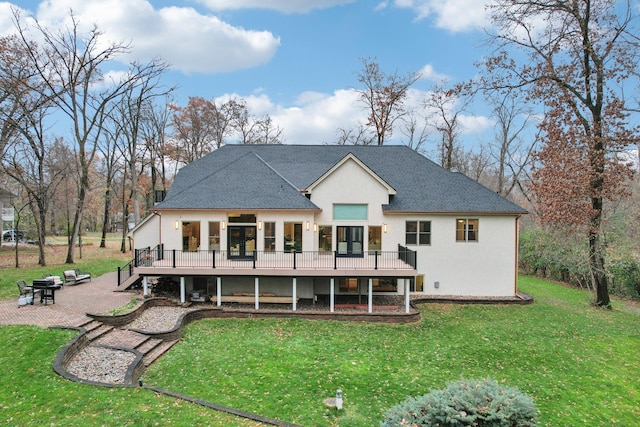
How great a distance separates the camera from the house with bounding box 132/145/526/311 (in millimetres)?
16047

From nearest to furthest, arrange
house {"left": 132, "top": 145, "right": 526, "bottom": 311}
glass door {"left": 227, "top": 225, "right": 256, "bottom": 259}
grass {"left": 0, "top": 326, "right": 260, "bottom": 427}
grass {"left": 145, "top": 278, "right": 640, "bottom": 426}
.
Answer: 1. grass {"left": 0, "top": 326, "right": 260, "bottom": 427}
2. grass {"left": 145, "top": 278, "right": 640, "bottom": 426}
3. house {"left": 132, "top": 145, "right": 526, "bottom": 311}
4. glass door {"left": 227, "top": 225, "right": 256, "bottom": 259}

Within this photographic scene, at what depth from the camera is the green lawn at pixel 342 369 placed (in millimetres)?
7629

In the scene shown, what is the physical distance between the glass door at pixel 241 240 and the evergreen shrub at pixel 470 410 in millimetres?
12302

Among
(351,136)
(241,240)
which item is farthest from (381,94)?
(241,240)

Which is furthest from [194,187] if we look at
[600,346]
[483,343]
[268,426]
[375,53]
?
[375,53]

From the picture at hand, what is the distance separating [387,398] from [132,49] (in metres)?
28.1

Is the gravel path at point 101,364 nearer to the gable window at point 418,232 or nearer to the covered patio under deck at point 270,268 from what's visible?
the covered patio under deck at point 270,268

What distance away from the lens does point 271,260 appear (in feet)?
55.3

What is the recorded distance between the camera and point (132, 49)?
25.4 m

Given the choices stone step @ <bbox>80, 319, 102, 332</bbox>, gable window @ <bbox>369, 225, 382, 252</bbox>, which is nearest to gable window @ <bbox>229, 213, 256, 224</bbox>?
gable window @ <bbox>369, 225, 382, 252</bbox>

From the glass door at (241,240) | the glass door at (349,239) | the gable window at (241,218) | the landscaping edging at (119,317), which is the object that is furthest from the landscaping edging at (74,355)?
the glass door at (349,239)

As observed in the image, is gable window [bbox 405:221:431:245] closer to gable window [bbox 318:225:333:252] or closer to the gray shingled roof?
the gray shingled roof

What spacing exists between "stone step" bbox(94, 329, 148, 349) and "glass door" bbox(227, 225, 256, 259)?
6.03 m

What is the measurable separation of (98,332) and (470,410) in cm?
1125
